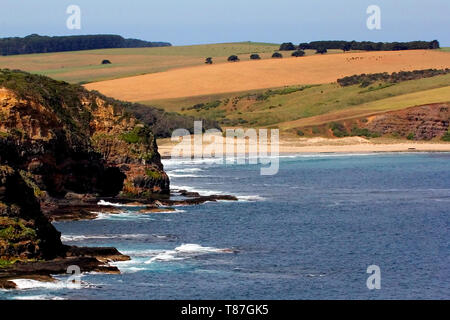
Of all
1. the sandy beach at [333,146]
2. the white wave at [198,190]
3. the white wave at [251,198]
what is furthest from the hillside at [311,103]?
the white wave at [251,198]

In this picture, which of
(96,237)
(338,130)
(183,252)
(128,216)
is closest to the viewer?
(183,252)

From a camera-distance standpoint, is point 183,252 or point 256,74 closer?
point 183,252

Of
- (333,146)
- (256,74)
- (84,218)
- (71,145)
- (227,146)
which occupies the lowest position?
(333,146)

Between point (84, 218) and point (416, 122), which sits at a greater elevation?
point (416, 122)

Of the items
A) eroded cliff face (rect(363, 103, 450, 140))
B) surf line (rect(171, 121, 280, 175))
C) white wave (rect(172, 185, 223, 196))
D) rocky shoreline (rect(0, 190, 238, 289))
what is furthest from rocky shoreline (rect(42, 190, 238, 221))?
eroded cliff face (rect(363, 103, 450, 140))

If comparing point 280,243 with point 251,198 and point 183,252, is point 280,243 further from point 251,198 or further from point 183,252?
point 251,198

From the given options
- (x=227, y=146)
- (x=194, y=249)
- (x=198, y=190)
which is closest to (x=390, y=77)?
(x=227, y=146)

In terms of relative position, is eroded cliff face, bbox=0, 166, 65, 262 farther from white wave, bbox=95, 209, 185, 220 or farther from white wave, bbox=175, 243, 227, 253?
white wave, bbox=95, 209, 185, 220
